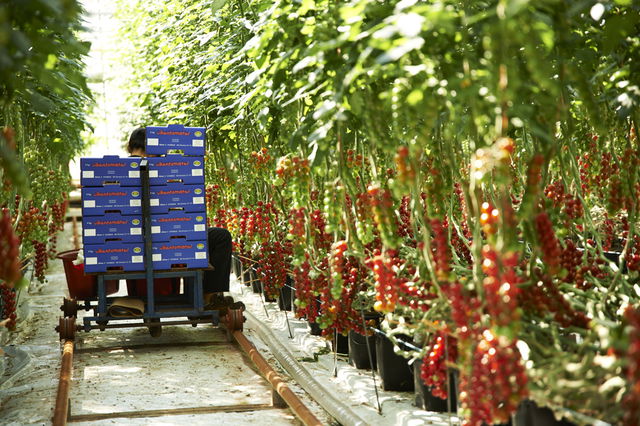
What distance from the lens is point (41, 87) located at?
451cm

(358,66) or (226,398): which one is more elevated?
(358,66)

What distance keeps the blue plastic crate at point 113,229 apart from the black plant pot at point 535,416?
3.09m

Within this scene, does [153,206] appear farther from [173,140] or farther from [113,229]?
[173,140]


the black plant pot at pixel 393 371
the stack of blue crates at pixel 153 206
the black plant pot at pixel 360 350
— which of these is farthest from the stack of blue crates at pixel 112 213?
the black plant pot at pixel 393 371

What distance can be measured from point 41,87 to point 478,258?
3235 mm

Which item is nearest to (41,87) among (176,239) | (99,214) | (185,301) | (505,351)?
(99,214)

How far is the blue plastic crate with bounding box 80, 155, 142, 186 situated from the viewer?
4840mm

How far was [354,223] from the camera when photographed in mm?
3875

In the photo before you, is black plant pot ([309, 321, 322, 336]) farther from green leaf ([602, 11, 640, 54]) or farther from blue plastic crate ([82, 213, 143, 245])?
green leaf ([602, 11, 640, 54])

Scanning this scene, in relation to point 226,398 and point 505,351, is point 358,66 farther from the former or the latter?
point 226,398

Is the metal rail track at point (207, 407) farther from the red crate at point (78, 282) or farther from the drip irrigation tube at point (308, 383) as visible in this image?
the red crate at point (78, 282)

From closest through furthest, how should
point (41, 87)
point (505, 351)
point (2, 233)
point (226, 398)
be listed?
point (505, 351) < point (2, 233) < point (226, 398) < point (41, 87)

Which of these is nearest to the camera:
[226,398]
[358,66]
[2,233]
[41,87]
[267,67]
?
[2,233]

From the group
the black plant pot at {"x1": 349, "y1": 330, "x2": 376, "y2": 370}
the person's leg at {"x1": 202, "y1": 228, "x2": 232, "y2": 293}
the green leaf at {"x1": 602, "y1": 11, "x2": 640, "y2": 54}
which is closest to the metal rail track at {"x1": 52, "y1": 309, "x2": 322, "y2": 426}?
the black plant pot at {"x1": 349, "y1": 330, "x2": 376, "y2": 370}
